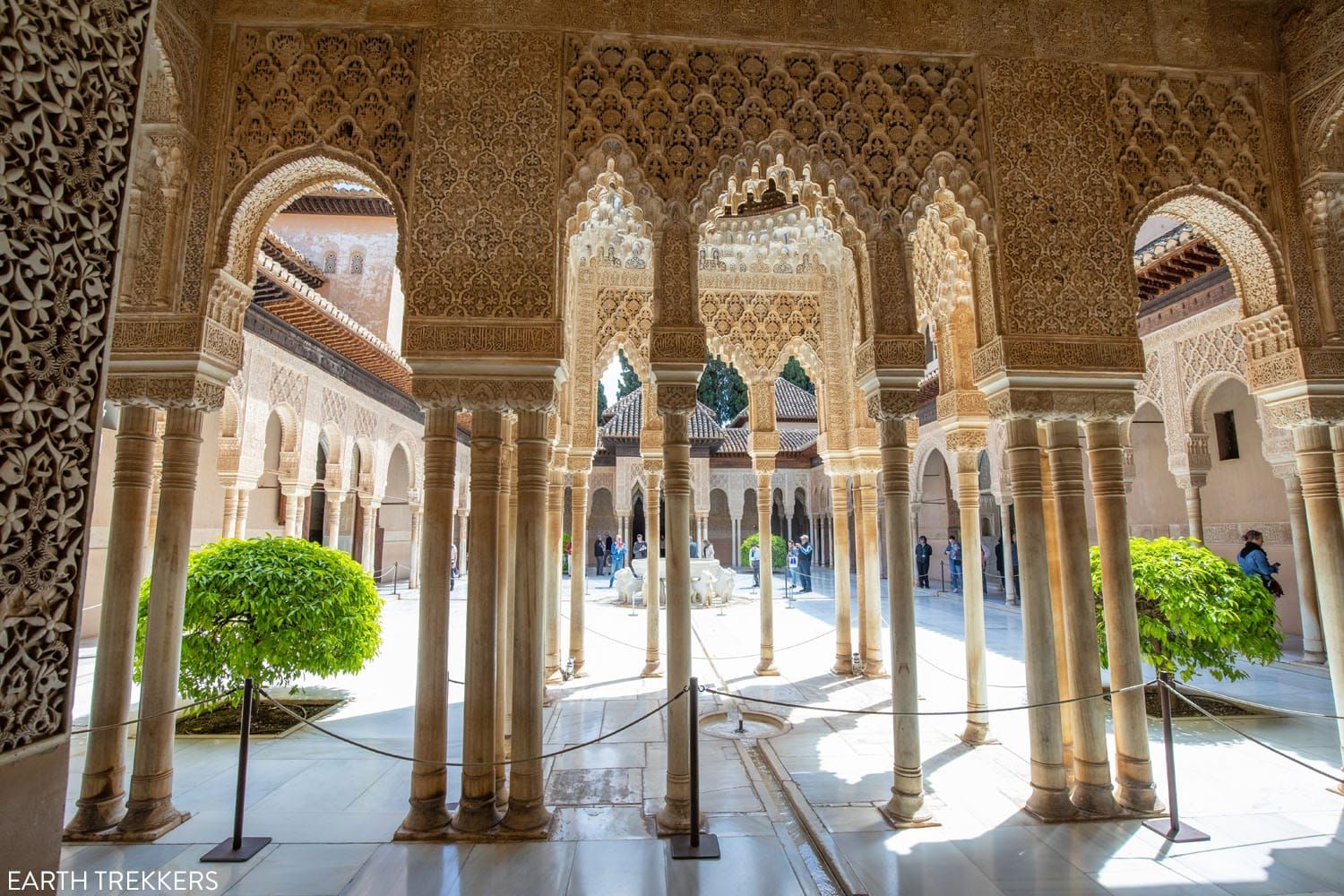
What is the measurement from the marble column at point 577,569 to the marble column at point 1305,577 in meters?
7.46

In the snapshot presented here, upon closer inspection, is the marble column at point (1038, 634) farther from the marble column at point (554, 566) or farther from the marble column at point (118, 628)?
the marble column at point (118, 628)

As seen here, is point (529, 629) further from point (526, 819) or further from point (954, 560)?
point (954, 560)

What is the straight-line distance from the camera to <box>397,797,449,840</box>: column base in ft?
11.7

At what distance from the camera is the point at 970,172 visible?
4.20 metres

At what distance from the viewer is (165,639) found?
383cm

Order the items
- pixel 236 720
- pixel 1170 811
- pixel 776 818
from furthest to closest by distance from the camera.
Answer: pixel 236 720, pixel 776 818, pixel 1170 811

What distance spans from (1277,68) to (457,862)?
22.2ft

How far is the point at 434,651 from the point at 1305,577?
868 cm

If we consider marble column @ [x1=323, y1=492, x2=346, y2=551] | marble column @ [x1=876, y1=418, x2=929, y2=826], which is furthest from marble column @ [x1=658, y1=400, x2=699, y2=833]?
marble column @ [x1=323, y1=492, x2=346, y2=551]

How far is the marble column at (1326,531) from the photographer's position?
4.19m

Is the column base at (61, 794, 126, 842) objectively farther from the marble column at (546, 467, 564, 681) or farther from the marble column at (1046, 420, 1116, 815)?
the marble column at (1046, 420, 1116, 815)

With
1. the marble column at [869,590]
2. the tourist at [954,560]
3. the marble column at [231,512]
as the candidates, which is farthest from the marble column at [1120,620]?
the tourist at [954,560]

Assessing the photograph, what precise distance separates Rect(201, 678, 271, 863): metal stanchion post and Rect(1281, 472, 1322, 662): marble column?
921cm

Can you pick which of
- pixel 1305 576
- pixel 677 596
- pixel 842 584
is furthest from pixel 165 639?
pixel 1305 576
